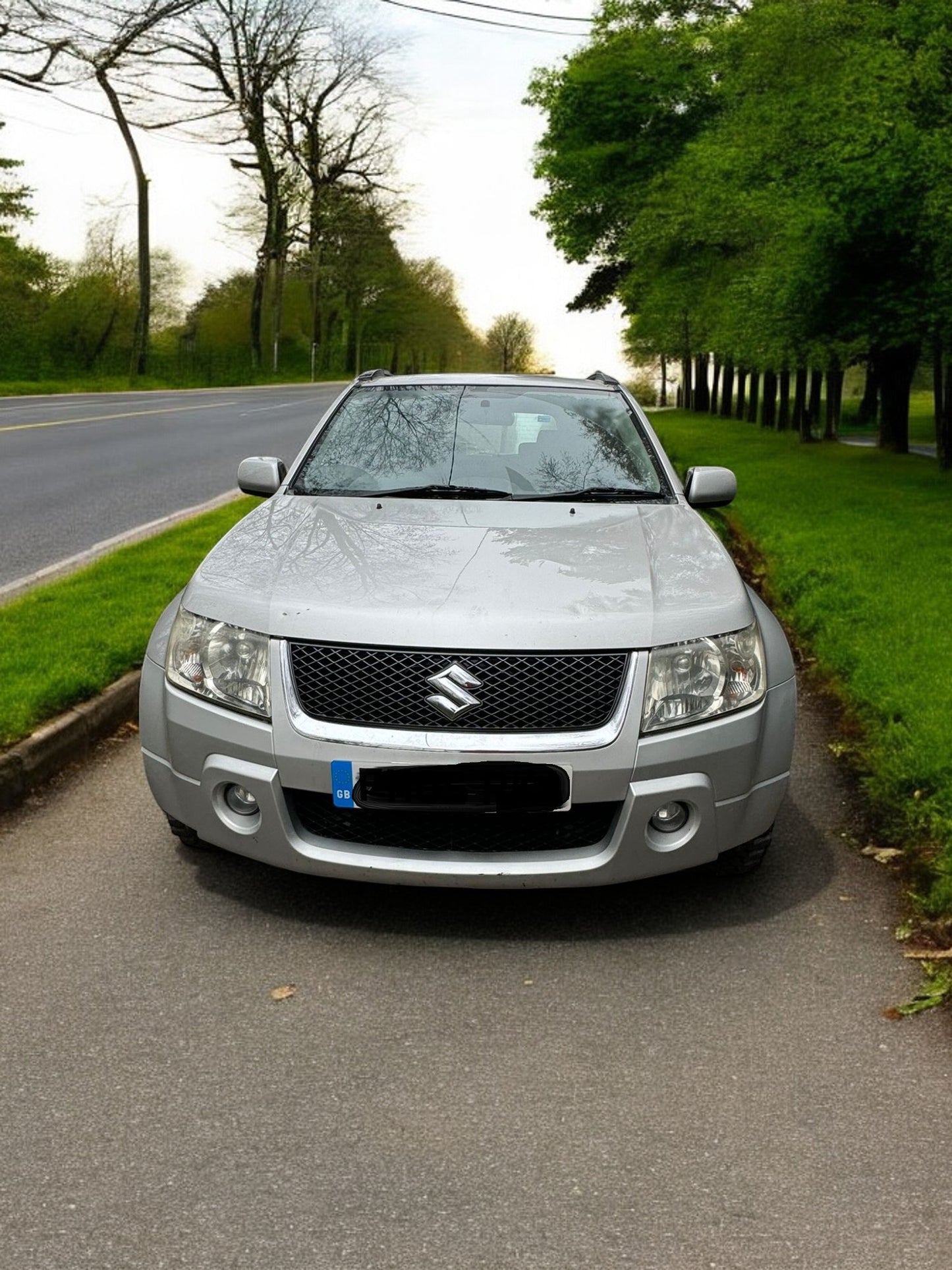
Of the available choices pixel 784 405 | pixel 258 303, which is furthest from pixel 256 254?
pixel 784 405

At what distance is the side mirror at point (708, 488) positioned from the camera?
5414mm

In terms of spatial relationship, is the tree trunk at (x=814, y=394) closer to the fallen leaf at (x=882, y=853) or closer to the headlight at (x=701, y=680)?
the fallen leaf at (x=882, y=853)

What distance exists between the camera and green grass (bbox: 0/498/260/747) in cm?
590

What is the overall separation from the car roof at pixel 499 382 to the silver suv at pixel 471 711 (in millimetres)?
1758

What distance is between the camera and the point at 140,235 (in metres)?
49.9

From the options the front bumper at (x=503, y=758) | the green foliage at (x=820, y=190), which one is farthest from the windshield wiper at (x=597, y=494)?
the green foliage at (x=820, y=190)

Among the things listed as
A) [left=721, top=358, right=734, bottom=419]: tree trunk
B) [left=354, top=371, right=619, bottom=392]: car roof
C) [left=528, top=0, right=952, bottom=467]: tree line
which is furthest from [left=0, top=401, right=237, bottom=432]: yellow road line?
[left=721, top=358, right=734, bottom=419]: tree trunk

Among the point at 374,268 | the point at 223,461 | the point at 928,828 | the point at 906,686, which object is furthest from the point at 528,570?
the point at 374,268

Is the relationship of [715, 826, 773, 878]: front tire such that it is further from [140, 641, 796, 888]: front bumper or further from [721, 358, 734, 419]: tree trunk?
[721, 358, 734, 419]: tree trunk

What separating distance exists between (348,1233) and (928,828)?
2906 mm

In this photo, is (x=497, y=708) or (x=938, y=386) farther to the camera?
(x=938, y=386)

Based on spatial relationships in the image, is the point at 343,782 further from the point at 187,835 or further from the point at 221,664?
the point at 187,835

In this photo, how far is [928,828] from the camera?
15.6ft

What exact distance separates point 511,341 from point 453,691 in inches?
4808
